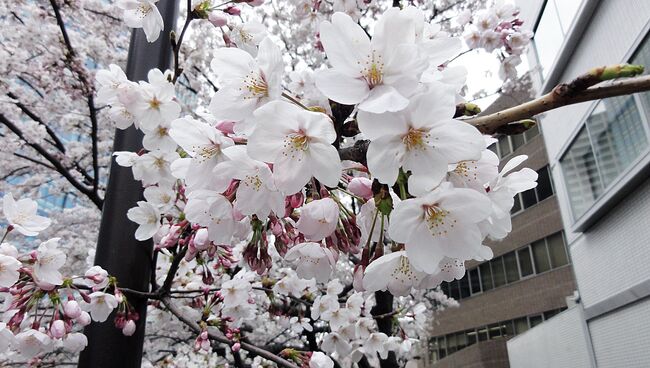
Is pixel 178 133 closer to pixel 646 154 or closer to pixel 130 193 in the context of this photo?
pixel 130 193

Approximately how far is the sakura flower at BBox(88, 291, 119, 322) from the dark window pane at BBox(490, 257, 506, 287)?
18.6 meters

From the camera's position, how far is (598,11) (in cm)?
607

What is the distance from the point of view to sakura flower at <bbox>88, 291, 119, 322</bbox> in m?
1.67

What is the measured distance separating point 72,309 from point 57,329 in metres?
0.09

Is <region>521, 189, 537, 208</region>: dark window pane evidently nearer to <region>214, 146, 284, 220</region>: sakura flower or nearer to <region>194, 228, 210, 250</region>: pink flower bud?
<region>194, 228, 210, 250</region>: pink flower bud

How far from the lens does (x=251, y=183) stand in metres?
0.86

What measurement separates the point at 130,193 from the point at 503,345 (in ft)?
55.7

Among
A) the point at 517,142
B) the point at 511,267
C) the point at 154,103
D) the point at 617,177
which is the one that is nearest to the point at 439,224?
the point at 154,103

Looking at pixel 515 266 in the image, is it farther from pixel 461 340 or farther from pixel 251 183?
pixel 251 183

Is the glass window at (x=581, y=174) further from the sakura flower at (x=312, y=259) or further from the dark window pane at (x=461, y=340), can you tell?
the dark window pane at (x=461, y=340)

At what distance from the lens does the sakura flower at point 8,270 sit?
4.47ft

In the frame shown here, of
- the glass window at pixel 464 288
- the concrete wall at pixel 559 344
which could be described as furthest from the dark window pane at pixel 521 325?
the concrete wall at pixel 559 344

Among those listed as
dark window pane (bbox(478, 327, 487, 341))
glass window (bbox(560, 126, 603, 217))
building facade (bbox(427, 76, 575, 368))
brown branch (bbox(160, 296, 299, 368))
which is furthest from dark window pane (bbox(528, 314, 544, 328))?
brown branch (bbox(160, 296, 299, 368))

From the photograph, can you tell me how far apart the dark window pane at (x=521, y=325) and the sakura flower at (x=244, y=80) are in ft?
59.3
